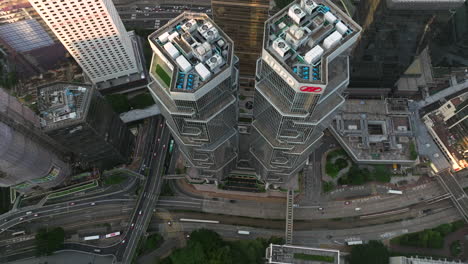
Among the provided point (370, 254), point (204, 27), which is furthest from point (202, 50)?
point (370, 254)

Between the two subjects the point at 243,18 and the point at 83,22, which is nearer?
the point at 243,18

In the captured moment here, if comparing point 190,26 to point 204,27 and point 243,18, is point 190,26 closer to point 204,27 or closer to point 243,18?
point 204,27

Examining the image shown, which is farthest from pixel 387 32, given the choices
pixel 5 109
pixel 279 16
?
pixel 5 109

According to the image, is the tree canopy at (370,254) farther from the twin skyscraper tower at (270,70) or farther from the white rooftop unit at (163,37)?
the white rooftop unit at (163,37)

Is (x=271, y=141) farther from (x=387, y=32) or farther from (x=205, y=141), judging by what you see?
(x=387, y=32)

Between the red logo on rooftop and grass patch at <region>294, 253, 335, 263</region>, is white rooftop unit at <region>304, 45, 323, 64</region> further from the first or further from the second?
grass patch at <region>294, 253, 335, 263</region>

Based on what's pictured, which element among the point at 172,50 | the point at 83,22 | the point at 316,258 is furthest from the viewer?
the point at 83,22
